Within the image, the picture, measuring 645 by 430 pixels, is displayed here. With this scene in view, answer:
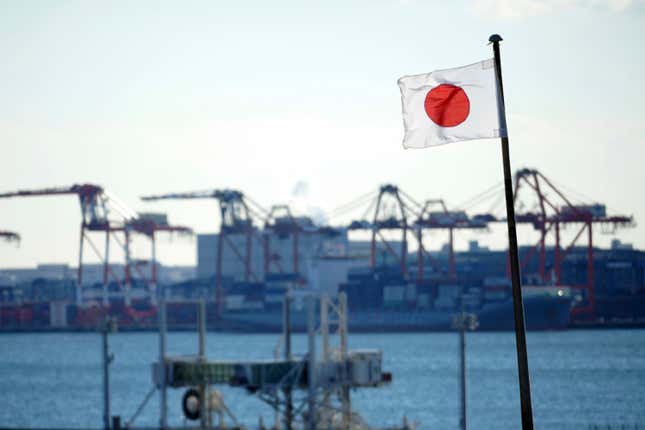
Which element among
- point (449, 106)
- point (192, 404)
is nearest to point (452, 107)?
point (449, 106)

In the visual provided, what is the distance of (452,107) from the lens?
50.8 ft

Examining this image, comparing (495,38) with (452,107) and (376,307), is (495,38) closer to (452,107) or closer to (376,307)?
(452,107)

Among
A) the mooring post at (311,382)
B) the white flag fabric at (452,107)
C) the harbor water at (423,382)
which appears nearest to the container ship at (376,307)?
the harbor water at (423,382)

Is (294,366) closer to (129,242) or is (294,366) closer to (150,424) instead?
(150,424)

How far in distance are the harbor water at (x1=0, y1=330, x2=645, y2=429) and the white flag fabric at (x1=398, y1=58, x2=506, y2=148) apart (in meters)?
33.8

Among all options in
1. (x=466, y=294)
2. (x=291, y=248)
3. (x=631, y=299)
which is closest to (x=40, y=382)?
(x=466, y=294)

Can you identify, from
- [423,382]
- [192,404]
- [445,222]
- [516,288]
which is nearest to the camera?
[516,288]

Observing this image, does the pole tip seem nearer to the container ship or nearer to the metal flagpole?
the metal flagpole

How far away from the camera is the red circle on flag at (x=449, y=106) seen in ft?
50.8

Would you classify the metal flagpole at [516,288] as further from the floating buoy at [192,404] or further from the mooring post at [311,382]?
the floating buoy at [192,404]

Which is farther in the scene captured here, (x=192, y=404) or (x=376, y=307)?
(x=376, y=307)

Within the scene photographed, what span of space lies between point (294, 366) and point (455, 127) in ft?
39.4

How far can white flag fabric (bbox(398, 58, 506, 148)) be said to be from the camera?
15.5 meters

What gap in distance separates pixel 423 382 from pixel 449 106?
2358 inches
